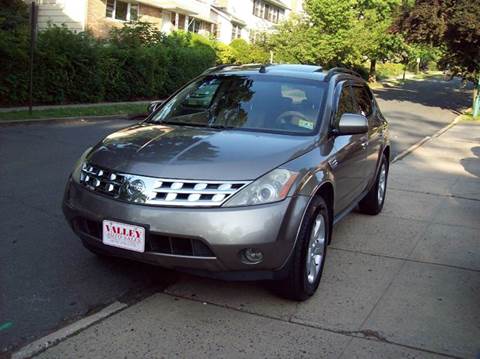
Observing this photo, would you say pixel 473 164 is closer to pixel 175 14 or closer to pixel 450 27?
pixel 450 27

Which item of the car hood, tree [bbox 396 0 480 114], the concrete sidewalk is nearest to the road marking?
the concrete sidewalk

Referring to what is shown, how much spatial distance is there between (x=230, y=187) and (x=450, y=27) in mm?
23240

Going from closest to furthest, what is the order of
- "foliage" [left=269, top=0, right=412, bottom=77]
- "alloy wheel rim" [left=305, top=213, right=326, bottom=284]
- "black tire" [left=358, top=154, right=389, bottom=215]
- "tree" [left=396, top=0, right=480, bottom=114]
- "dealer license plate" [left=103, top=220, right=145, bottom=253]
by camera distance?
"dealer license plate" [left=103, top=220, right=145, bottom=253] < "alloy wheel rim" [left=305, top=213, right=326, bottom=284] < "black tire" [left=358, top=154, right=389, bottom=215] < "tree" [left=396, top=0, right=480, bottom=114] < "foliage" [left=269, top=0, right=412, bottom=77]

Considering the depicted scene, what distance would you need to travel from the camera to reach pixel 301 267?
13.1ft

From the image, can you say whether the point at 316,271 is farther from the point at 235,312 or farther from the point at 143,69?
the point at 143,69

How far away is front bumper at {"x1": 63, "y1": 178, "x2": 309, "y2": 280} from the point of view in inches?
142

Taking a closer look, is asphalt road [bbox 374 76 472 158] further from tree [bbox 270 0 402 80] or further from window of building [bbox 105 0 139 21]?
window of building [bbox 105 0 139 21]

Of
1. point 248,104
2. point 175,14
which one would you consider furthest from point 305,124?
point 175,14

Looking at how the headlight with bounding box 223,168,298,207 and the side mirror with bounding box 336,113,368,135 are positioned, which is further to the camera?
the side mirror with bounding box 336,113,368,135

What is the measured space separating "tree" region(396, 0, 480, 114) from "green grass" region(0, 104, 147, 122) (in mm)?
12989

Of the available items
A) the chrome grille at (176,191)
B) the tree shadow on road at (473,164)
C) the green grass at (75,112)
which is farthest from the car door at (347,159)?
the green grass at (75,112)

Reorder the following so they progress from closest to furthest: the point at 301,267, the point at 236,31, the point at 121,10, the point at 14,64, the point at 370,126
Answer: the point at 301,267, the point at 370,126, the point at 14,64, the point at 121,10, the point at 236,31

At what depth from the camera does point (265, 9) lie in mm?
49812

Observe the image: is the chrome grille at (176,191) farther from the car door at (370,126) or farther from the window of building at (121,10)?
the window of building at (121,10)
